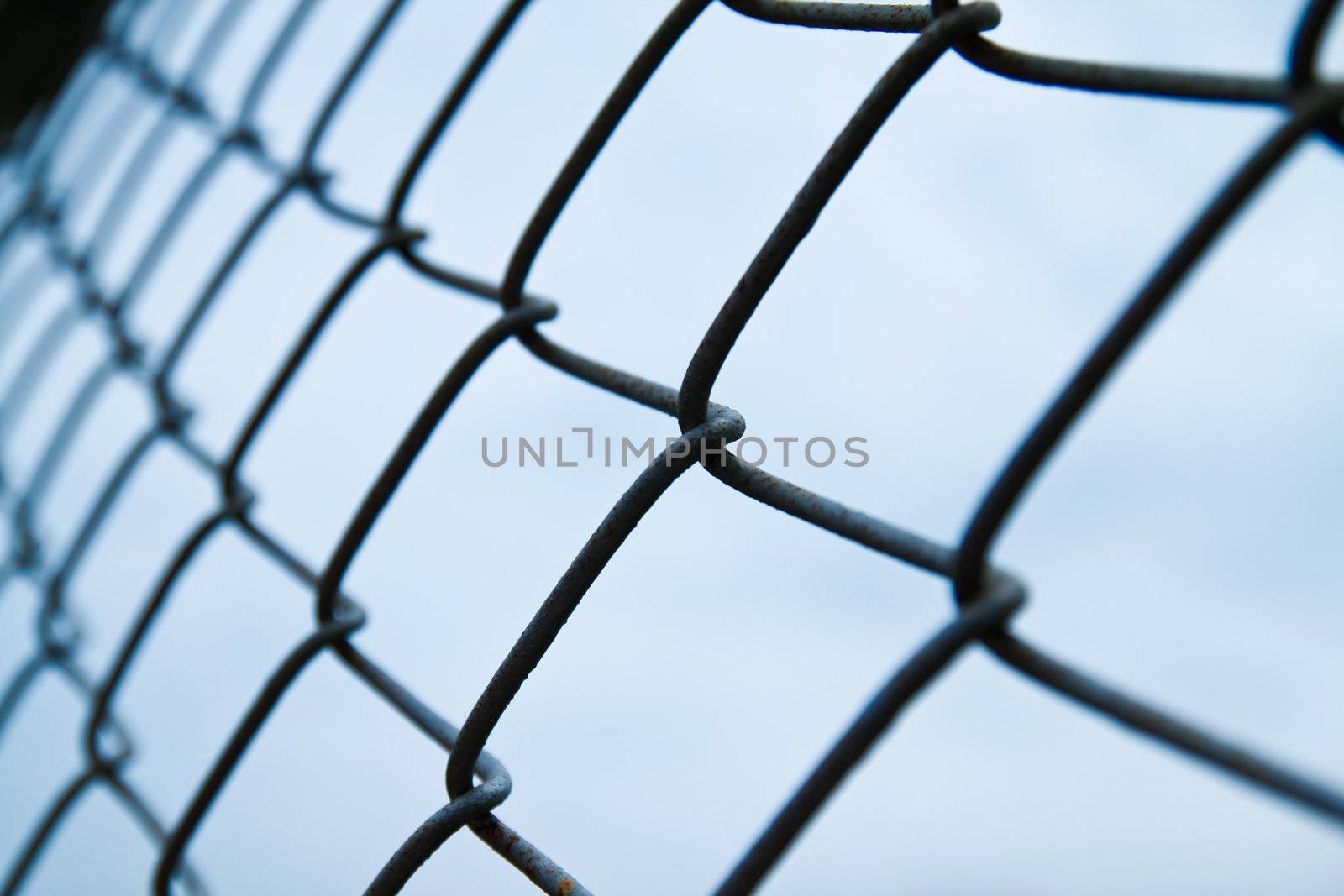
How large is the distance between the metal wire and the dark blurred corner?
1.04 feet

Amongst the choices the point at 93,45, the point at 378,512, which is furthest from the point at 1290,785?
the point at 93,45

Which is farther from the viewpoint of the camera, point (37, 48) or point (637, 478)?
point (37, 48)

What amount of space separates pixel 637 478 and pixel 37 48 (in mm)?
1757

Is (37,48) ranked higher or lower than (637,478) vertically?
higher

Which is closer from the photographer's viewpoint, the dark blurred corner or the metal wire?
the metal wire

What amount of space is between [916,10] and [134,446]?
1.24m

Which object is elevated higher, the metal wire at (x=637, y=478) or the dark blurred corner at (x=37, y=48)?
the dark blurred corner at (x=37, y=48)

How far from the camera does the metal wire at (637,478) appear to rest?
365 millimetres

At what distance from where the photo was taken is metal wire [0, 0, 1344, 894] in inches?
14.4

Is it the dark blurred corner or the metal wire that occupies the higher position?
the dark blurred corner

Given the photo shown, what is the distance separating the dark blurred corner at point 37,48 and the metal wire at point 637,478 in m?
0.32

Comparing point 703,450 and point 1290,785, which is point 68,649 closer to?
point 703,450

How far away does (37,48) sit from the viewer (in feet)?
6.13

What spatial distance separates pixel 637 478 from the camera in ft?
1.93
